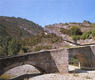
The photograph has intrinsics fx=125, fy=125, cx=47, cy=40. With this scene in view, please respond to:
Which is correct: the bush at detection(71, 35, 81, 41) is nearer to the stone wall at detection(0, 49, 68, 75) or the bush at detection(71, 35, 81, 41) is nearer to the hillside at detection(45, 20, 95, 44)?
the hillside at detection(45, 20, 95, 44)

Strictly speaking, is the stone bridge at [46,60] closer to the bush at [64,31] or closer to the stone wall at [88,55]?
the stone wall at [88,55]

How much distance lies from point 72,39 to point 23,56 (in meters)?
13.7

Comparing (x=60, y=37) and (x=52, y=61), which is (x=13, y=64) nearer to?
(x=52, y=61)

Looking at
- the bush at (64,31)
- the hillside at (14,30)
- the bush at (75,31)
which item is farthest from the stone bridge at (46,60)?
the hillside at (14,30)

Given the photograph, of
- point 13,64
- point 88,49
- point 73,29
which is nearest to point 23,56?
point 13,64

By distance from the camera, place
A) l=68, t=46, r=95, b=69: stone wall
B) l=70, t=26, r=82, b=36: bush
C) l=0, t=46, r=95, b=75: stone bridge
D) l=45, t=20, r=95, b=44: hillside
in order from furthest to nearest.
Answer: l=70, t=26, r=82, b=36: bush < l=45, t=20, r=95, b=44: hillside < l=68, t=46, r=95, b=69: stone wall < l=0, t=46, r=95, b=75: stone bridge

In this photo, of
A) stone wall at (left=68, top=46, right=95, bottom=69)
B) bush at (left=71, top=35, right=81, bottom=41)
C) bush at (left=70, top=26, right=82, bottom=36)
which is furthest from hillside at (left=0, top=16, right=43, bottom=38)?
stone wall at (left=68, top=46, right=95, bottom=69)

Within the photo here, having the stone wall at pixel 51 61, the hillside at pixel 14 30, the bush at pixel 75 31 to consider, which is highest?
the hillside at pixel 14 30

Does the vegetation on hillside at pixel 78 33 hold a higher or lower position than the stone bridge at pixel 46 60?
higher

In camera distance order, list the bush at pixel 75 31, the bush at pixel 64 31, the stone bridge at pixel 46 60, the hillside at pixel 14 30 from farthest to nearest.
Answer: the hillside at pixel 14 30, the bush at pixel 64 31, the bush at pixel 75 31, the stone bridge at pixel 46 60

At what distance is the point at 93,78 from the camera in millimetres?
9883

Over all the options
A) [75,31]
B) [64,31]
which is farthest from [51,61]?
[64,31]

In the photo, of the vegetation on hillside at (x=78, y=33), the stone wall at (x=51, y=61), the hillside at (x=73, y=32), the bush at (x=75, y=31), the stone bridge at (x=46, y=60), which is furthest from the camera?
the bush at (x=75, y=31)

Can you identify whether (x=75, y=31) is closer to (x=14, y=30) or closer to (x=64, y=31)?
(x=64, y=31)
